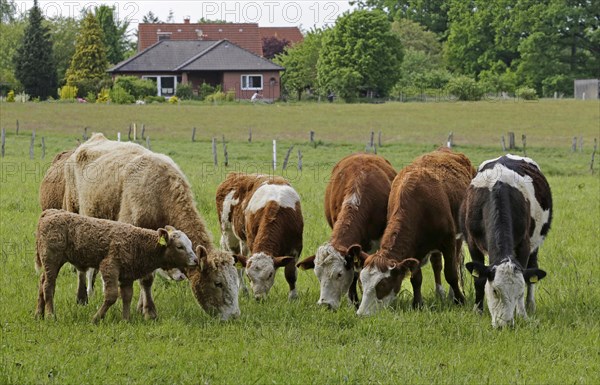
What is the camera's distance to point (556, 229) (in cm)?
1521

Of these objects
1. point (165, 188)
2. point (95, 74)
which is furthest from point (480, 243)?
point (95, 74)

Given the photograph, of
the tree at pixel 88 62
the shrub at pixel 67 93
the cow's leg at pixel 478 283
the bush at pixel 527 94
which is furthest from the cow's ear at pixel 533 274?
the tree at pixel 88 62

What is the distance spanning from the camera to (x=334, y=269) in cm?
972

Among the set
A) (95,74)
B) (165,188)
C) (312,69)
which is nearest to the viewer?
(165,188)

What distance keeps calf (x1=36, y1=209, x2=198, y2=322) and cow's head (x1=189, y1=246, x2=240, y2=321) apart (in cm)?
14

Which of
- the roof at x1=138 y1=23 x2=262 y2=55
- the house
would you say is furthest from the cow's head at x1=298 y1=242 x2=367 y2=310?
the roof at x1=138 y1=23 x2=262 y2=55

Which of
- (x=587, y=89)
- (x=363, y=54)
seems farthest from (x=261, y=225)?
(x=587, y=89)

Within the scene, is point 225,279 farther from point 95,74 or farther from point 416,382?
point 95,74

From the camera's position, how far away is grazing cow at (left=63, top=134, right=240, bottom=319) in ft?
29.5

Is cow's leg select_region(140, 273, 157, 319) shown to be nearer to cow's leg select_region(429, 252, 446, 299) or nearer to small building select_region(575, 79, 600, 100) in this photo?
cow's leg select_region(429, 252, 446, 299)

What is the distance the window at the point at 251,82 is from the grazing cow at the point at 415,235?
6620 cm

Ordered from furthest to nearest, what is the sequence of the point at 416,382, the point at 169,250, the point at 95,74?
the point at 95,74, the point at 169,250, the point at 416,382

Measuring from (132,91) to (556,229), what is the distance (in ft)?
196

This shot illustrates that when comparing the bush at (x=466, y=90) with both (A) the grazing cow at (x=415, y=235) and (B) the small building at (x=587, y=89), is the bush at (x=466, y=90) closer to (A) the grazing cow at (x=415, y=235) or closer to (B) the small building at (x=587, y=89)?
(B) the small building at (x=587, y=89)
